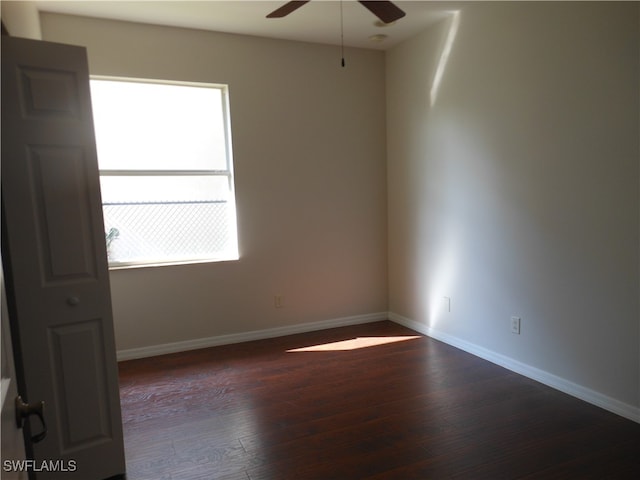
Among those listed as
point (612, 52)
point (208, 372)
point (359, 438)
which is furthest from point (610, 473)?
point (208, 372)

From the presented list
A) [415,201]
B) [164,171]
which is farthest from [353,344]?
[164,171]

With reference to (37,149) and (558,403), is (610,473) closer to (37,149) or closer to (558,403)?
(558,403)

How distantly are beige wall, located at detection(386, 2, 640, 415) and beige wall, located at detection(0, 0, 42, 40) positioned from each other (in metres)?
3.11

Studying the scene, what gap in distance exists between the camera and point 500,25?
9.83 ft

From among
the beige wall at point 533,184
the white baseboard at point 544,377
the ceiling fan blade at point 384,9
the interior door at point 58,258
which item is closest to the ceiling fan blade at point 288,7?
the ceiling fan blade at point 384,9

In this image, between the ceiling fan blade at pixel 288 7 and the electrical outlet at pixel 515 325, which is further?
the electrical outlet at pixel 515 325

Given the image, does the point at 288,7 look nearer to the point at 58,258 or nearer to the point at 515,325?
the point at 58,258

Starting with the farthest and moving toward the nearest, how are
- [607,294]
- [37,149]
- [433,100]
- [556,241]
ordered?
[433,100]
[556,241]
[607,294]
[37,149]

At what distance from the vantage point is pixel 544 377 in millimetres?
2867

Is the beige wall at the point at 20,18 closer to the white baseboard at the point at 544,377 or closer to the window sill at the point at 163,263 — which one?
the window sill at the point at 163,263

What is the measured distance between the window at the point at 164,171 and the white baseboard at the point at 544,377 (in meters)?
2.13

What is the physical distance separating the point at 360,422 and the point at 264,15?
3.15m

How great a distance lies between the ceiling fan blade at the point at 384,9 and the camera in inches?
89.5

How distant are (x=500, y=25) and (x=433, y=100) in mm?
825
